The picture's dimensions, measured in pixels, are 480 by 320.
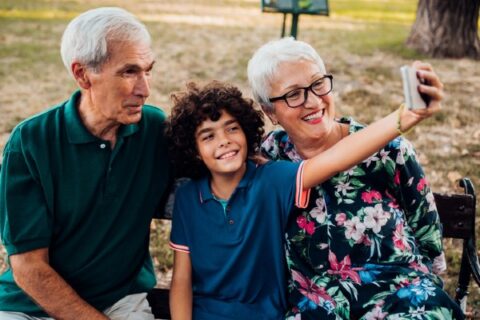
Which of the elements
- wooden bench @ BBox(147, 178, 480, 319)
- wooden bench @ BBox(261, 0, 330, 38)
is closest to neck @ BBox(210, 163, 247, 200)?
wooden bench @ BBox(147, 178, 480, 319)

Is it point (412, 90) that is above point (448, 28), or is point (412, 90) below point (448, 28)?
above

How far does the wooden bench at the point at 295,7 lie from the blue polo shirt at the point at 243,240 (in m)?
7.98

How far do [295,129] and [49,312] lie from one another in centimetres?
129

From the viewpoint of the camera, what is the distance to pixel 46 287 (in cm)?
251

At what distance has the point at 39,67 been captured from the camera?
10227 mm

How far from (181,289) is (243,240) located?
37 centimetres

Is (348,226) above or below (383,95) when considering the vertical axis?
above

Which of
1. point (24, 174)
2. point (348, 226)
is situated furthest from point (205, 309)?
point (24, 174)

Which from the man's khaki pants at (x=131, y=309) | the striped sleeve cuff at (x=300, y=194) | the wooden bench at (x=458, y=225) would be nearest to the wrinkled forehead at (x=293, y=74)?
the striped sleeve cuff at (x=300, y=194)

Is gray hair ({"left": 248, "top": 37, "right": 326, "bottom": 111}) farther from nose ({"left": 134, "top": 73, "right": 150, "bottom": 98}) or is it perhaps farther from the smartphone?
the smartphone

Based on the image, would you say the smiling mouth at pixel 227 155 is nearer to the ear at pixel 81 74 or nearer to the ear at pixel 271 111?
the ear at pixel 271 111

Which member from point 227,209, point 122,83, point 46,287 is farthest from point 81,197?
point 227,209

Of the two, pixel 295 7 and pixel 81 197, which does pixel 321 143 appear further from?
pixel 295 7

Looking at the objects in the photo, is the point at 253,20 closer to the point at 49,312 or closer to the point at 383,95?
the point at 383,95
